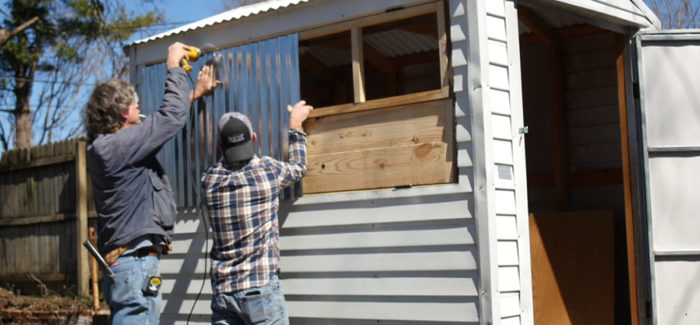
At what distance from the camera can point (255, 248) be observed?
4.58 meters

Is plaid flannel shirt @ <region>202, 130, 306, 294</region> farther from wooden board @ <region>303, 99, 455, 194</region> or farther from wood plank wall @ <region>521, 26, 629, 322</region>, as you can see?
wood plank wall @ <region>521, 26, 629, 322</region>

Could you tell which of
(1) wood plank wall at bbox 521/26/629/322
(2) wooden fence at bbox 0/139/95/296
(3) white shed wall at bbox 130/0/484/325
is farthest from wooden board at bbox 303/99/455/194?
(2) wooden fence at bbox 0/139/95/296

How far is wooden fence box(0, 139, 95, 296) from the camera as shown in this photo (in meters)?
9.07

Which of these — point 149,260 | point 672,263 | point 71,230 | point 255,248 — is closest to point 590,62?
point 672,263

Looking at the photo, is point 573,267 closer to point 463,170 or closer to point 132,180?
point 463,170

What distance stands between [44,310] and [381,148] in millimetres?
5306

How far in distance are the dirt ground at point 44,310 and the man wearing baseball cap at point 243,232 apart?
14.3ft

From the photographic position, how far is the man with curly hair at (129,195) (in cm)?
381

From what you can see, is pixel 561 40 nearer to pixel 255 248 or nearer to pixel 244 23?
pixel 244 23

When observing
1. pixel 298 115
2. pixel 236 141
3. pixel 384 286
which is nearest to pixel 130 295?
pixel 236 141

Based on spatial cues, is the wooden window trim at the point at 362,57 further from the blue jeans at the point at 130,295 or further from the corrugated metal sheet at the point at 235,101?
the blue jeans at the point at 130,295

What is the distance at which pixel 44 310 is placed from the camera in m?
8.73

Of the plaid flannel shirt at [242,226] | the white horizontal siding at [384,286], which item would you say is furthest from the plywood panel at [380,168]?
the plaid flannel shirt at [242,226]

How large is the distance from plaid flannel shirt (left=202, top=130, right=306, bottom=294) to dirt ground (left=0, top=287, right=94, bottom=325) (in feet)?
14.3
